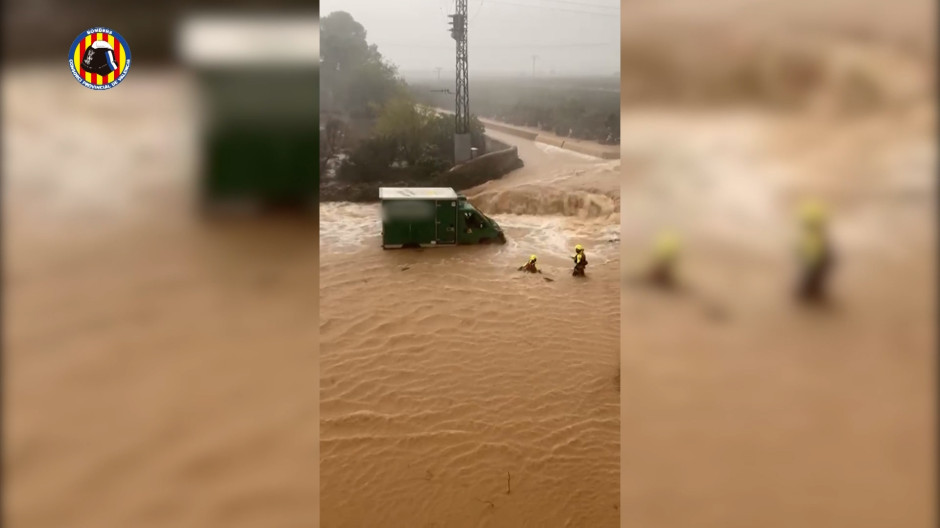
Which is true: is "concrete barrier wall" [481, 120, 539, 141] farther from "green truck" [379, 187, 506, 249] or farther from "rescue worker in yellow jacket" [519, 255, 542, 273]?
"rescue worker in yellow jacket" [519, 255, 542, 273]

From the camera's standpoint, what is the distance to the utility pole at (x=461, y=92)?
2340mm

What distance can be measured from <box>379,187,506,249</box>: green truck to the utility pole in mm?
228

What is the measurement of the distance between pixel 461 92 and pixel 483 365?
4.00 feet

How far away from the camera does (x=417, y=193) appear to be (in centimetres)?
268

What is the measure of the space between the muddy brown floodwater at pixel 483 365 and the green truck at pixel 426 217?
0.24 ft

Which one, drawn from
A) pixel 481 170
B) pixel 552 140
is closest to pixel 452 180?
pixel 481 170

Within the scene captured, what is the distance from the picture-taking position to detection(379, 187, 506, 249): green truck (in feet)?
8.62

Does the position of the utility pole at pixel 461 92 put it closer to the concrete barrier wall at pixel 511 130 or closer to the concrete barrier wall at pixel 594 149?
the concrete barrier wall at pixel 511 130

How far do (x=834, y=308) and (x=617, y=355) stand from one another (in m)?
0.86

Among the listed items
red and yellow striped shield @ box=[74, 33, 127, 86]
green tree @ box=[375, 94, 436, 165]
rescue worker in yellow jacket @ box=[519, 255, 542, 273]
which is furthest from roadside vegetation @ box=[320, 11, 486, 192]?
red and yellow striped shield @ box=[74, 33, 127, 86]

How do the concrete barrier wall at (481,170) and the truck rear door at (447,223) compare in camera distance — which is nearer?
the truck rear door at (447,223)

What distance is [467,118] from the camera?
2.71 meters

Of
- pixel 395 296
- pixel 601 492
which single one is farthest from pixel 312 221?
pixel 395 296

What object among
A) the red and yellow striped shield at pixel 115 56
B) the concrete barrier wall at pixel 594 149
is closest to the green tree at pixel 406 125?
the concrete barrier wall at pixel 594 149
